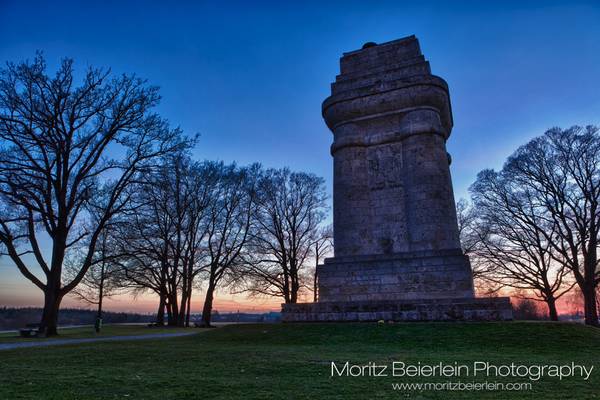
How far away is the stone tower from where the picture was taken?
12.5 m

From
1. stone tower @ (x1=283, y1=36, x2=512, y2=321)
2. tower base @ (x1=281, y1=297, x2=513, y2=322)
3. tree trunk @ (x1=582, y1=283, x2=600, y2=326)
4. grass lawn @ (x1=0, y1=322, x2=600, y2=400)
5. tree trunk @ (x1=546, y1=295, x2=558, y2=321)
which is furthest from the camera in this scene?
tree trunk @ (x1=546, y1=295, x2=558, y2=321)

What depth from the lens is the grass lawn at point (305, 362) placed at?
16.4ft

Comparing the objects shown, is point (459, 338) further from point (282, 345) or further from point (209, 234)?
point (209, 234)

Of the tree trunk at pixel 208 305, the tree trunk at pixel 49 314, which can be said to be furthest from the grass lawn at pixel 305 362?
the tree trunk at pixel 208 305

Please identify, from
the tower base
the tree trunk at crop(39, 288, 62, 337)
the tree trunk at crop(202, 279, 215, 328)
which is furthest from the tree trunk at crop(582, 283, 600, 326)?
the tree trunk at crop(39, 288, 62, 337)

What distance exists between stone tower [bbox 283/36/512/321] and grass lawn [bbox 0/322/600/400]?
1.14 m

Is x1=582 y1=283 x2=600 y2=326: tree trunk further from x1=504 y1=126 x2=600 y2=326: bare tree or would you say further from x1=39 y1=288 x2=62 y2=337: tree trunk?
x1=39 y1=288 x2=62 y2=337: tree trunk

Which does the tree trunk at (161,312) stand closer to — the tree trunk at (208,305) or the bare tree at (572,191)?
the tree trunk at (208,305)

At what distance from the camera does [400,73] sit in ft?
51.9

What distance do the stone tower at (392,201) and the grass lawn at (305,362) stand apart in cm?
114

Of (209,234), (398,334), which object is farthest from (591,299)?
(209,234)

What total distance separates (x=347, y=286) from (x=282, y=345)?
4009mm

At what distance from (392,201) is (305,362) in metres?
8.83

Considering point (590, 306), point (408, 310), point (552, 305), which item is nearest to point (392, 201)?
point (408, 310)
